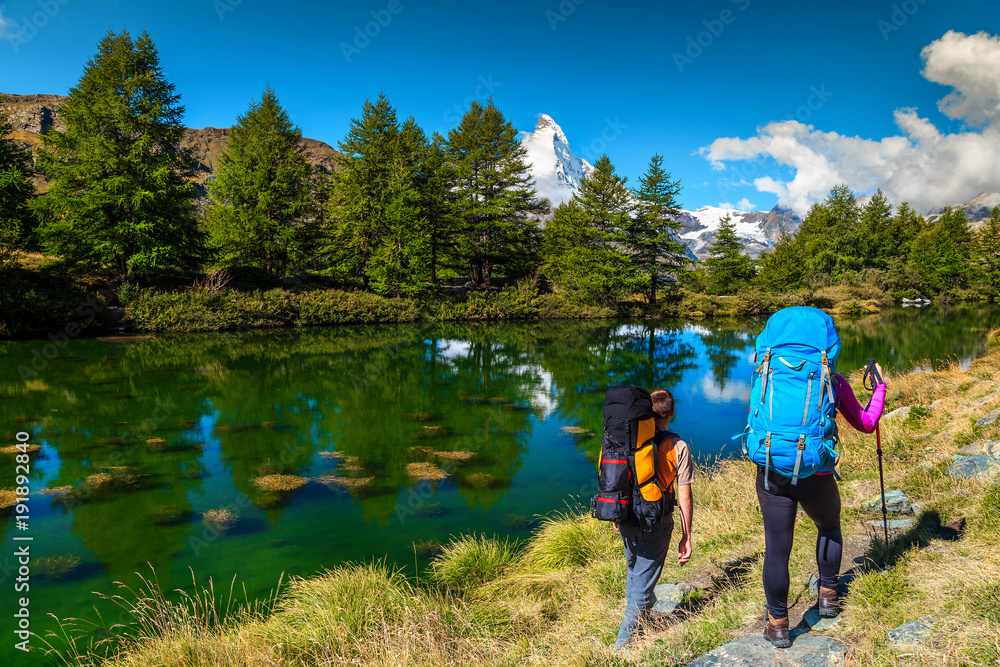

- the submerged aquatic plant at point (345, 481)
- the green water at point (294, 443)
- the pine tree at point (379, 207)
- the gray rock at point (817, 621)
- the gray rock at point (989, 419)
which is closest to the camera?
the gray rock at point (817, 621)

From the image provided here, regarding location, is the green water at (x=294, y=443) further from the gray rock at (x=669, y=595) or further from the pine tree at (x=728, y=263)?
the pine tree at (x=728, y=263)

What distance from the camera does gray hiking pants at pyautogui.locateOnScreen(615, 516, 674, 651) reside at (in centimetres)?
305

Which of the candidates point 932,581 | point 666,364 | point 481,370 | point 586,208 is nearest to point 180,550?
point 932,581

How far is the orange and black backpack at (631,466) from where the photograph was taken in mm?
2859

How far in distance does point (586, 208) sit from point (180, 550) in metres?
37.7

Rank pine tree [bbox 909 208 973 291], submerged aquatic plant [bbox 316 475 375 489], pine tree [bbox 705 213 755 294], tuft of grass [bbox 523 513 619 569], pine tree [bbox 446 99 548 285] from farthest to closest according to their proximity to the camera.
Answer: pine tree [bbox 909 208 973 291] < pine tree [bbox 705 213 755 294] < pine tree [bbox 446 99 548 285] < submerged aquatic plant [bbox 316 475 375 489] < tuft of grass [bbox 523 513 619 569]

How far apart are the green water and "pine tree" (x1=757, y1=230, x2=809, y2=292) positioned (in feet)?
107

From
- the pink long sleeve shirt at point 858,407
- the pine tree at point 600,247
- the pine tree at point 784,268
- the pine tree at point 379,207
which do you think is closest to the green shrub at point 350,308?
the pine tree at point 379,207

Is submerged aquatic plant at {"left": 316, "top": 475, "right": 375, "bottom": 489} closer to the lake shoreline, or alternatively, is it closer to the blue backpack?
the blue backpack

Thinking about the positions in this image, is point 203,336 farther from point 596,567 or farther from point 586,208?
point 586,208

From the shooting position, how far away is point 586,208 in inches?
1551

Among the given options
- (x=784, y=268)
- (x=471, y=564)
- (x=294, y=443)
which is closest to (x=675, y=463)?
(x=471, y=564)

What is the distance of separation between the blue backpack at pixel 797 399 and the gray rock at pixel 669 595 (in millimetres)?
1273

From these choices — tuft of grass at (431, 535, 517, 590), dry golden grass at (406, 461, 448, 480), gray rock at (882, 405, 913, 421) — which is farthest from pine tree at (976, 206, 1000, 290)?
tuft of grass at (431, 535, 517, 590)
